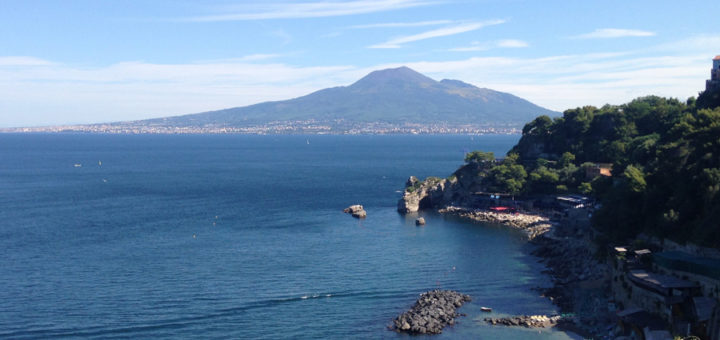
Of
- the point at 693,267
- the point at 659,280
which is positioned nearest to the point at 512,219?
the point at 659,280

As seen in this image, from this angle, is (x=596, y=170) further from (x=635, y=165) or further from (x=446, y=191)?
(x=446, y=191)

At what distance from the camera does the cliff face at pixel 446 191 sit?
7400 cm

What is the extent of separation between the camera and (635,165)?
1989 inches

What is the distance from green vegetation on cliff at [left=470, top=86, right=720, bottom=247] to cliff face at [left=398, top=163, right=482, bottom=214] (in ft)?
6.31

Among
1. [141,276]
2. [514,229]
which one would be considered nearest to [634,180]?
[514,229]

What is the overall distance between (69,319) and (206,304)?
762 centimetres

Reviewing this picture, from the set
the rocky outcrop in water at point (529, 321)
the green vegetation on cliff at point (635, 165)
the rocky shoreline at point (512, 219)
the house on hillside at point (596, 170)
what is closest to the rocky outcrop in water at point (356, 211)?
the rocky shoreline at point (512, 219)

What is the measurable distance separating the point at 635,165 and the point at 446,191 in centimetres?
2859

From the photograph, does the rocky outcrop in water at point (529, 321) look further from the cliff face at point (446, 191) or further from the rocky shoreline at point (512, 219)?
the cliff face at point (446, 191)

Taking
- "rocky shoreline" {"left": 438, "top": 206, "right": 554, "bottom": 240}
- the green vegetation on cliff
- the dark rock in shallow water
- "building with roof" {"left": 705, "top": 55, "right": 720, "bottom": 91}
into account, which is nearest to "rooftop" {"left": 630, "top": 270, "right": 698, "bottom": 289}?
the green vegetation on cliff

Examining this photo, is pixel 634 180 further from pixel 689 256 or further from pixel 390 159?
pixel 390 159

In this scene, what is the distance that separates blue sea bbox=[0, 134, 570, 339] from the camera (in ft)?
108

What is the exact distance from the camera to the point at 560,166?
72000 mm

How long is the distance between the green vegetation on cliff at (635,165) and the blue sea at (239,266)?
8.43 m
